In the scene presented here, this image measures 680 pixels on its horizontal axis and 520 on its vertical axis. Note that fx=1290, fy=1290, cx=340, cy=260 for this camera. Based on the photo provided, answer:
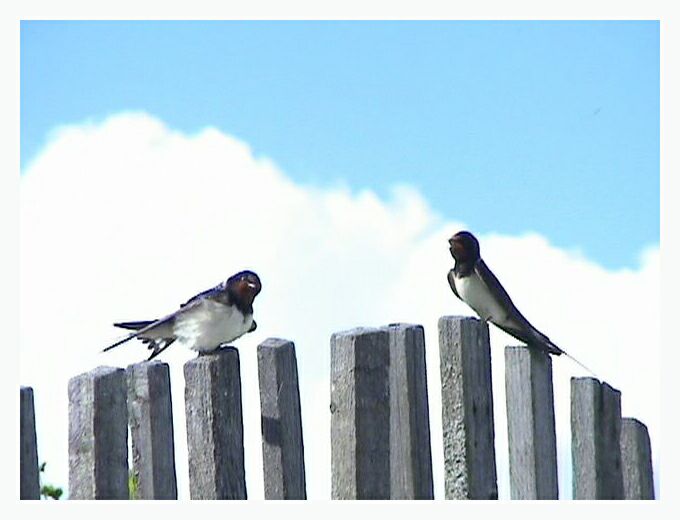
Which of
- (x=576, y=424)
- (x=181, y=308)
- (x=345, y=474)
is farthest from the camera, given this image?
(x=181, y=308)

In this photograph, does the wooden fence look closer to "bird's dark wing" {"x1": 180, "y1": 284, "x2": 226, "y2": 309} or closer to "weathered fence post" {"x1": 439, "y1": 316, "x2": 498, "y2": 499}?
"weathered fence post" {"x1": 439, "y1": 316, "x2": 498, "y2": 499}

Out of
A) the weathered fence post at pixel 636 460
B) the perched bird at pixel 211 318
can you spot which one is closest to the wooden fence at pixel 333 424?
the weathered fence post at pixel 636 460

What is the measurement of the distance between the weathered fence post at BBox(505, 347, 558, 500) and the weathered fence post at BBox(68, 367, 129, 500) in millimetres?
1183

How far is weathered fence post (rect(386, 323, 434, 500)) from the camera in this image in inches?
149

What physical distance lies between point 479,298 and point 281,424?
1.11 metres

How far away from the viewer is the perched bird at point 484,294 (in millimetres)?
4223

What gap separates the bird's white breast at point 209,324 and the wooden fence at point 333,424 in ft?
2.00

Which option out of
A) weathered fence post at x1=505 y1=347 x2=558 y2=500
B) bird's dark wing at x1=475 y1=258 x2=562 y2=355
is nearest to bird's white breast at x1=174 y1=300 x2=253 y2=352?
bird's dark wing at x1=475 y1=258 x2=562 y2=355

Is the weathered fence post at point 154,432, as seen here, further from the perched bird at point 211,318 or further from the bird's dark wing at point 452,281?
the bird's dark wing at point 452,281

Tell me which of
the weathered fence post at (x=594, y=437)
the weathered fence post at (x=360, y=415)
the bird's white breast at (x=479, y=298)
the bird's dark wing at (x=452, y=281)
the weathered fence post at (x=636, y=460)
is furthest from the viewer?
the bird's dark wing at (x=452, y=281)

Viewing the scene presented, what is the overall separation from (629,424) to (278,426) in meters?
1.27

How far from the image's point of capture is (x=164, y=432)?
389cm

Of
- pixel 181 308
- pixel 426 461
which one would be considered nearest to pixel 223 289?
pixel 181 308

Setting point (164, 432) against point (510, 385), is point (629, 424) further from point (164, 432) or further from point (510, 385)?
point (164, 432)
